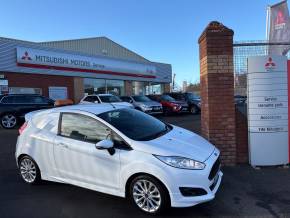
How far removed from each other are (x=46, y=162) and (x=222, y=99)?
389 cm

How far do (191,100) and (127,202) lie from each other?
18849mm

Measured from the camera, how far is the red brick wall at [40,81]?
2256cm

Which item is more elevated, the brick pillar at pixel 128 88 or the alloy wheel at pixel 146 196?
the brick pillar at pixel 128 88

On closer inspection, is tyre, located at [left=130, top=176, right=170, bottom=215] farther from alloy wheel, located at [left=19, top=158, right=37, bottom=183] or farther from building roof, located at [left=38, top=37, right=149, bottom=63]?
building roof, located at [left=38, top=37, right=149, bottom=63]

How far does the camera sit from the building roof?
32.8 meters

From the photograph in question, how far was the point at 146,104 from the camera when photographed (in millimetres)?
21828

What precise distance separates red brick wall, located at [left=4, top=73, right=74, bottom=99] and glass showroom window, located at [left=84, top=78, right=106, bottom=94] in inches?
70.5

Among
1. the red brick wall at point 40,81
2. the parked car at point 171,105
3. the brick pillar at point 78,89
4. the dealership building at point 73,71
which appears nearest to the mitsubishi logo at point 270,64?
the parked car at point 171,105

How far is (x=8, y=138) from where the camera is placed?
12781 millimetres

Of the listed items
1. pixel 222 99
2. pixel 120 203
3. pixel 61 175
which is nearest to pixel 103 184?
pixel 120 203

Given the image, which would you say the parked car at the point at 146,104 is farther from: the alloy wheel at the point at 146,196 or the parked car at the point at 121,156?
the alloy wheel at the point at 146,196

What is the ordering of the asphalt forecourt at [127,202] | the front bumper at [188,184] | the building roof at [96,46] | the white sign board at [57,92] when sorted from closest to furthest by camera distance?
the front bumper at [188,184] → the asphalt forecourt at [127,202] → the white sign board at [57,92] → the building roof at [96,46]

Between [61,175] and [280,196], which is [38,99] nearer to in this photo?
[61,175]

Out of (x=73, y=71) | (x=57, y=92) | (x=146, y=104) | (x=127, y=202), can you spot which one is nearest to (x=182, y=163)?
(x=127, y=202)
